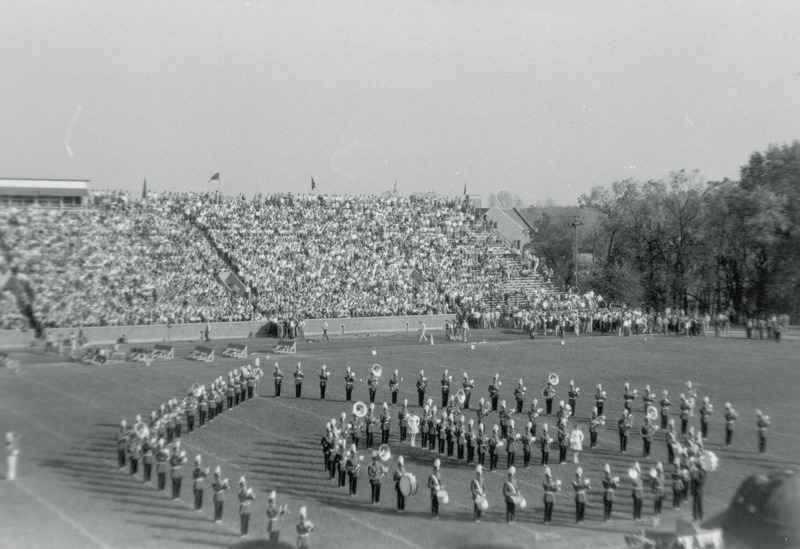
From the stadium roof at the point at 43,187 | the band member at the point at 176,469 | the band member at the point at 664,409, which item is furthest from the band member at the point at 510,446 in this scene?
the stadium roof at the point at 43,187

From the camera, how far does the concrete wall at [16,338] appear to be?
979 inches

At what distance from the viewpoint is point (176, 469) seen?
Answer: 1513 cm

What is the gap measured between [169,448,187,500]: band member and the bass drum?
430cm

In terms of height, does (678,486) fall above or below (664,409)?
below

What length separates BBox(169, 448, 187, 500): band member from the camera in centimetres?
1505

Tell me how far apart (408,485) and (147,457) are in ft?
18.7

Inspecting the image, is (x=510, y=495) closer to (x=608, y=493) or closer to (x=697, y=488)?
(x=608, y=493)

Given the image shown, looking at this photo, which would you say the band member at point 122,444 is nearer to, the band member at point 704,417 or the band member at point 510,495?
the band member at point 510,495

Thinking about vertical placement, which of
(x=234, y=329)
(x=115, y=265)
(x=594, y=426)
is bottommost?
(x=594, y=426)

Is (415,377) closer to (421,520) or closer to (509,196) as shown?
(421,520)

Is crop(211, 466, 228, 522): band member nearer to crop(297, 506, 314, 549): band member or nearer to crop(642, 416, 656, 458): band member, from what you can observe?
crop(297, 506, 314, 549): band member

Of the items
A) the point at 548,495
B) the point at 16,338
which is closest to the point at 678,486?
the point at 548,495

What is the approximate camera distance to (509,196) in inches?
6673

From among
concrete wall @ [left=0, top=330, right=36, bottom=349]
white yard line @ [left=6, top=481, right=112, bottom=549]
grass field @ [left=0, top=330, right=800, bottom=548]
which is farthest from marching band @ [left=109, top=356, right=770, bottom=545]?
concrete wall @ [left=0, top=330, right=36, bottom=349]
